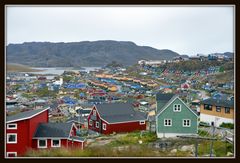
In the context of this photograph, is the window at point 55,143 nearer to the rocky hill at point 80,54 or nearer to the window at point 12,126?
the window at point 12,126

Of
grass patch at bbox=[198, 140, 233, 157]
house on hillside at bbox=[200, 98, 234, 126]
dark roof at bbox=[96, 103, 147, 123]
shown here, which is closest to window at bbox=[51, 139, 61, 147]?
grass patch at bbox=[198, 140, 233, 157]

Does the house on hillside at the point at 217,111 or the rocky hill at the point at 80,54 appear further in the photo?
the rocky hill at the point at 80,54

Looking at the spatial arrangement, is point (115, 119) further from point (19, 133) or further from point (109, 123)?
point (19, 133)

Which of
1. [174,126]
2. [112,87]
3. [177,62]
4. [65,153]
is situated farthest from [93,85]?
[65,153]

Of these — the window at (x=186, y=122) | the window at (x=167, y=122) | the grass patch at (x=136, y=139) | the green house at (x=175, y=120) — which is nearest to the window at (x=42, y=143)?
the grass patch at (x=136, y=139)

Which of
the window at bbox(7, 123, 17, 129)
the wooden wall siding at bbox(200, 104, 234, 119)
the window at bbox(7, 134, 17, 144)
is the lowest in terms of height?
the window at bbox(7, 134, 17, 144)

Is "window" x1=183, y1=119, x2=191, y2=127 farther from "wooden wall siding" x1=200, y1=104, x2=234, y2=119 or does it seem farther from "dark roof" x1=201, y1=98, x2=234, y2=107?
"dark roof" x1=201, y1=98, x2=234, y2=107
